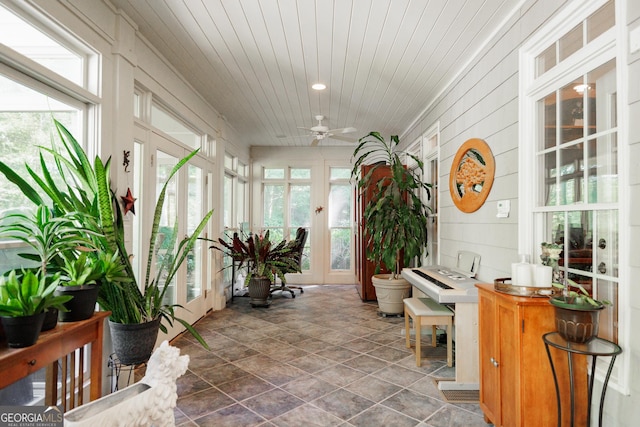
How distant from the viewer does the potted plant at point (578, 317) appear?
5.21 feet

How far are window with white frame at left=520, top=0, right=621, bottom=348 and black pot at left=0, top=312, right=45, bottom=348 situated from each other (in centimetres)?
248

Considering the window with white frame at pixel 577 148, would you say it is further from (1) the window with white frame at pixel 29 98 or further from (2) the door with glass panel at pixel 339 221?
(2) the door with glass panel at pixel 339 221

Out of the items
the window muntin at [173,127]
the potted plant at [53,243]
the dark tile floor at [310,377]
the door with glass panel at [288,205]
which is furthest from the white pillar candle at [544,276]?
the door with glass panel at [288,205]

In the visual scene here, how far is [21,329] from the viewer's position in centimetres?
140

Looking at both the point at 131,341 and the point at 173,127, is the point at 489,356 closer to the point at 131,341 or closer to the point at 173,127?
the point at 131,341

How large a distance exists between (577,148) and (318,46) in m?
2.09

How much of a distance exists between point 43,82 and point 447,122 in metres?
3.47

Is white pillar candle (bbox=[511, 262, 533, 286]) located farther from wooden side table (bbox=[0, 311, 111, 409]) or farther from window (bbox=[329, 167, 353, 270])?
window (bbox=[329, 167, 353, 270])

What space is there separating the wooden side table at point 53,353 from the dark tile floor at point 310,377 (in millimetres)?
760

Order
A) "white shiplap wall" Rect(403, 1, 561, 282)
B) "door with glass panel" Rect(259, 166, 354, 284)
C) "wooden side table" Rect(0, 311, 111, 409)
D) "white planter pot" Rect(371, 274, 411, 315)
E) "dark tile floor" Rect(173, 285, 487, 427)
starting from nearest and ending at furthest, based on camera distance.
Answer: "wooden side table" Rect(0, 311, 111, 409), "dark tile floor" Rect(173, 285, 487, 427), "white shiplap wall" Rect(403, 1, 561, 282), "white planter pot" Rect(371, 274, 411, 315), "door with glass panel" Rect(259, 166, 354, 284)

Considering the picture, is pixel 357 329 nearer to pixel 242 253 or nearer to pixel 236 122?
pixel 242 253

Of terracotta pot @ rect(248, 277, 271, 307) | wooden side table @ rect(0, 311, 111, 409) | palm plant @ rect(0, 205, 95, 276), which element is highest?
palm plant @ rect(0, 205, 95, 276)

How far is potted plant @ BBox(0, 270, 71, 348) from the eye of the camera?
4.52 feet

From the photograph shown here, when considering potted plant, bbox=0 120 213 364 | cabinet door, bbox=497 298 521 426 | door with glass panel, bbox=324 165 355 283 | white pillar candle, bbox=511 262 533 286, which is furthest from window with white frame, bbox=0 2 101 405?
→ door with glass panel, bbox=324 165 355 283
